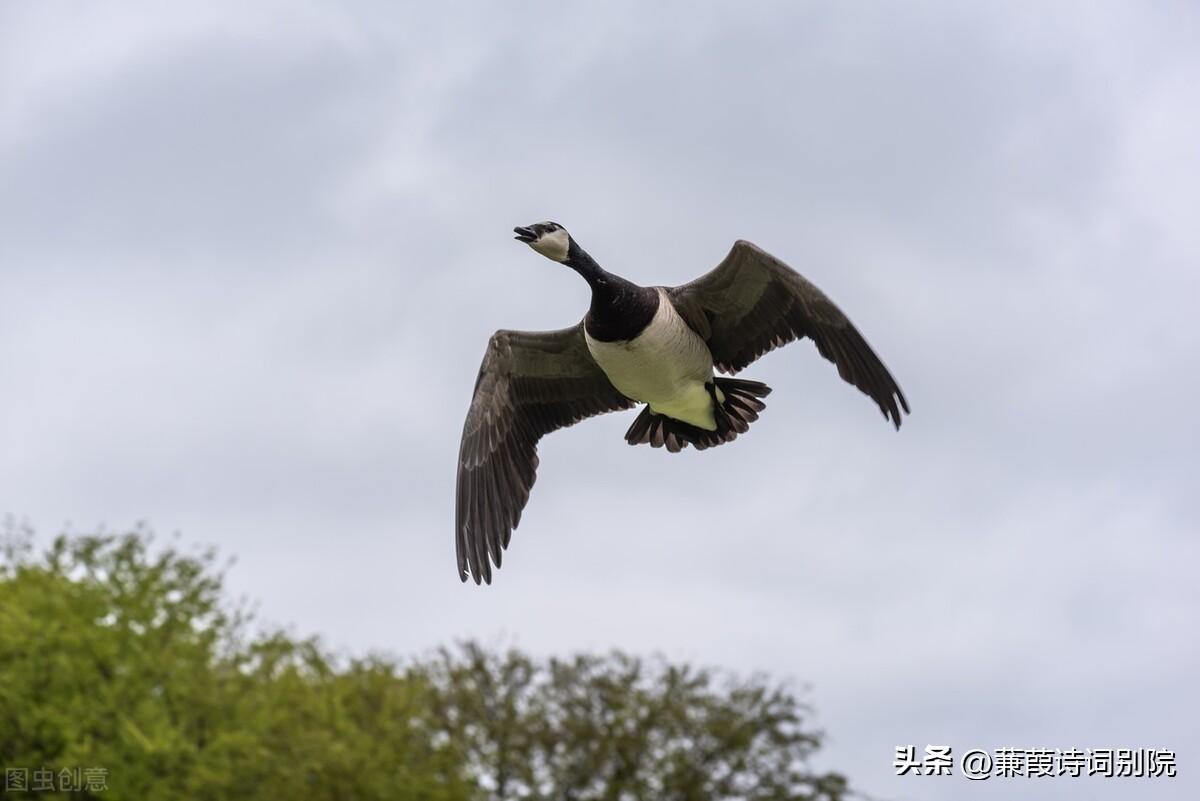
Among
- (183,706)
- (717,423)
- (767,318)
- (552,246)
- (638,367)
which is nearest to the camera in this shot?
(552,246)

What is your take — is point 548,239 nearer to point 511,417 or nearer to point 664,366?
point 664,366

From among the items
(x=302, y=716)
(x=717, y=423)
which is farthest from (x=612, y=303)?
(x=302, y=716)

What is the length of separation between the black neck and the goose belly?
3.7 inches

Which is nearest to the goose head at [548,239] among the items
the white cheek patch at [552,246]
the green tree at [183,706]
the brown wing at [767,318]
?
the white cheek patch at [552,246]

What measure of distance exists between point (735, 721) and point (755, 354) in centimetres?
2513

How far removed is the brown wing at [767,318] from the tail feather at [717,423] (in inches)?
11.9

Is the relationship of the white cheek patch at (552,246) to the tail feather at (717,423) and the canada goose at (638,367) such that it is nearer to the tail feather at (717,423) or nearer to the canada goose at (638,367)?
the canada goose at (638,367)

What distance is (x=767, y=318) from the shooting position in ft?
48.6

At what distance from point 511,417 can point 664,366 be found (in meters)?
2.31

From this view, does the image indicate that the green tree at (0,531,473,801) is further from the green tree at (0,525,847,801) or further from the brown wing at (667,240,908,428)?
the brown wing at (667,240,908,428)

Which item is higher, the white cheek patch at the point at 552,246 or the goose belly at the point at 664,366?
the white cheek patch at the point at 552,246

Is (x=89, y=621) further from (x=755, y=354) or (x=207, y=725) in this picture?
(x=755, y=354)

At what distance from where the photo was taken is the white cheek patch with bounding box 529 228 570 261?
1398cm

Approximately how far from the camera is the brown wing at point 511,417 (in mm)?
15773
